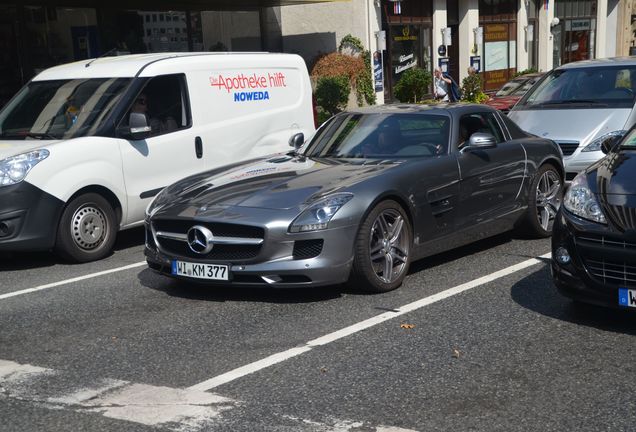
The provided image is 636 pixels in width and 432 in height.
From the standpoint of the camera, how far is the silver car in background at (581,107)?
1144cm

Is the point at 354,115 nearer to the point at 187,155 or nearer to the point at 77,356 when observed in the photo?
the point at 187,155

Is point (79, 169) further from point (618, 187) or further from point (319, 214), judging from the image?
point (618, 187)

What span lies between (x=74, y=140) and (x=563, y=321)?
206 inches

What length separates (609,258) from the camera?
5.73 m

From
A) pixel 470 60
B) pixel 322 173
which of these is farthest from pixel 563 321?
pixel 470 60

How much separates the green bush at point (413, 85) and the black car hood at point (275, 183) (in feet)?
55.4

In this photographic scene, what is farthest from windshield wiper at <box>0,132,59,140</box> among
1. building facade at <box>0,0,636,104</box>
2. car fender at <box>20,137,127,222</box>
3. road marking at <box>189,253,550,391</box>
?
building facade at <box>0,0,636,104</box>

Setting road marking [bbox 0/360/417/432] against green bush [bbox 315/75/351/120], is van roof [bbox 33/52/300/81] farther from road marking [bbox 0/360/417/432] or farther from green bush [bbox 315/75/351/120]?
green bush [bbox 315/75/351/120]

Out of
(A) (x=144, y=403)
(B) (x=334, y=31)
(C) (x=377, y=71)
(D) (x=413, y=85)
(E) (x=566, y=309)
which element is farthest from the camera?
(B) (x=334, y=31)

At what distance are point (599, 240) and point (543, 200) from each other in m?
3.26

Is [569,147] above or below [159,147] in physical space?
below

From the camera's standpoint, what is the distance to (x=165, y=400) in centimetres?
488

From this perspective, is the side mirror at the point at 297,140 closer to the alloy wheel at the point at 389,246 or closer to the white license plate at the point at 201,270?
the alloy wheel at the point at 389,246

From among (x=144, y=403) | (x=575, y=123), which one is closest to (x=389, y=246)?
(x=144, y=403)
